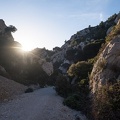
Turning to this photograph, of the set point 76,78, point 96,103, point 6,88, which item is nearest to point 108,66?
point 96,103

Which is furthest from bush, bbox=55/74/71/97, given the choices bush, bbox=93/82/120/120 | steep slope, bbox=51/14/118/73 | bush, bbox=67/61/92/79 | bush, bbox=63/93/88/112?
steep slope, bbox=51/14/118/73

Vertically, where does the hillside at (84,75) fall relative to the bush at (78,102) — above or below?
above

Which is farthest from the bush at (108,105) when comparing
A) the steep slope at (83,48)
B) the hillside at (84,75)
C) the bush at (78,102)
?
the steep slope at (83,48)

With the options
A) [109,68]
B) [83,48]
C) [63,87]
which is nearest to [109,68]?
[109,68]

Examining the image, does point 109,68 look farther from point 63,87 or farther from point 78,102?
point 63,87

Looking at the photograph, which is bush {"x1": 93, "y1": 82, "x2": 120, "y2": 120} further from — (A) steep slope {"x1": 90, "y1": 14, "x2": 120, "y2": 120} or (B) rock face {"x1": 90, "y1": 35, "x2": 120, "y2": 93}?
(B) rock face {"x1": 90, "y1": 35, "x2": 120, "y2": 93}

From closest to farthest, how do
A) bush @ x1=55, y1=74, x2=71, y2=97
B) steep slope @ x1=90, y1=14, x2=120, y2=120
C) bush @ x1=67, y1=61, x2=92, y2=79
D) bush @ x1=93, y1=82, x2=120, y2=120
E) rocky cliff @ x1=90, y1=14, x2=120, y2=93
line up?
bush @ x1=93, y1=82, x2=120, y2=120 → steep slope @ x1=90, y1=14, x2=120, y2=120 → rocky cliff @ x1=90, y1=14, x2=120, y2=93 → bush @ x1=55, y1=74, x2=71, y2=97 → bush @ x1=67, y1=61, x2=92, y2=79

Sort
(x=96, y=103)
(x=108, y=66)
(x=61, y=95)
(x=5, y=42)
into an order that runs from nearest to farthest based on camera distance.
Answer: (x=96, y=103) < (x=108, y=66) < (x=61, y=95) < (x=5, y=42)

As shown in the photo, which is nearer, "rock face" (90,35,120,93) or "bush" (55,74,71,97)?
"rock face" (90,35,120,93)

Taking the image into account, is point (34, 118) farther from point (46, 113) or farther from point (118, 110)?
point (118, 110)

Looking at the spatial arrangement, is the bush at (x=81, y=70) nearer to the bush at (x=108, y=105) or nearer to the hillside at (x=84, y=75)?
the hillside at (x=84, y=75)

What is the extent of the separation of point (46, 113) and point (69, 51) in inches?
2529

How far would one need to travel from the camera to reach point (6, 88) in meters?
35.0

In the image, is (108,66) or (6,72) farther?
(6,72)
